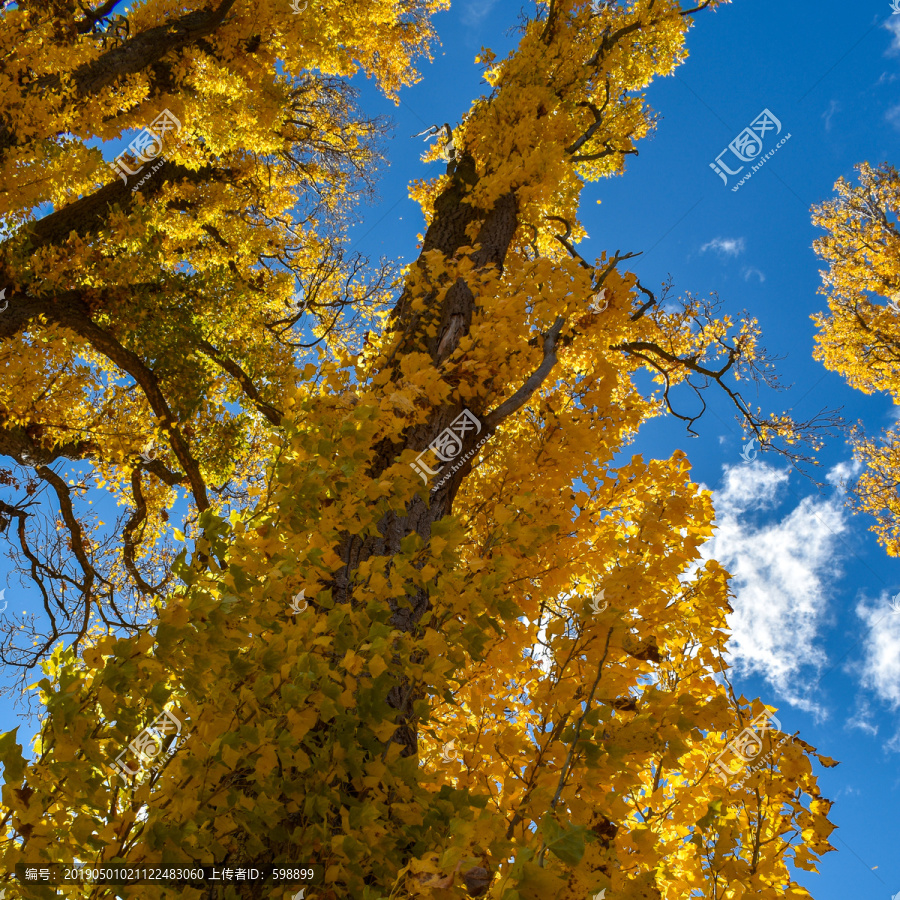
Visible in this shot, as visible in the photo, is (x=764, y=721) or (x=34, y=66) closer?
(x=764, y=721)

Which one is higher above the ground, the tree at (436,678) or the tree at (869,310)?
the tree at (869,310)

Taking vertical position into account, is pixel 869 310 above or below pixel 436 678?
above

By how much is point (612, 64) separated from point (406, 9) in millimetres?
5937

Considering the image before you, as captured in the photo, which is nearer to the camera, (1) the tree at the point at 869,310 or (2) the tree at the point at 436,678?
(2) the tree at the point at 436,678

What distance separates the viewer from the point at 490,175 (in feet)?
18.1

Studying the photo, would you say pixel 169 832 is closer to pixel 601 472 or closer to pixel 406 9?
pixel 601 472

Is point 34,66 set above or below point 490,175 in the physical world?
below

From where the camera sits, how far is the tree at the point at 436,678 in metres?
1.36

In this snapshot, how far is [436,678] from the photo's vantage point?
170 cm

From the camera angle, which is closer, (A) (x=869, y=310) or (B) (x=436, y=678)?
(B) (x=436, y=678)

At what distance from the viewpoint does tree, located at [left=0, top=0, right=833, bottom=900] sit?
136 cm

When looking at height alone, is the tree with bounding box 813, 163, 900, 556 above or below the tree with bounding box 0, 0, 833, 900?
above

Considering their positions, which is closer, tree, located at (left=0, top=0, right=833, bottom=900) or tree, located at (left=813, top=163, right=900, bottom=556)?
tree, located at (left=0, top=0, right=833, bottom=900)

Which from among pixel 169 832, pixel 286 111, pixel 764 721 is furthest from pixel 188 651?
pixel 286 111
